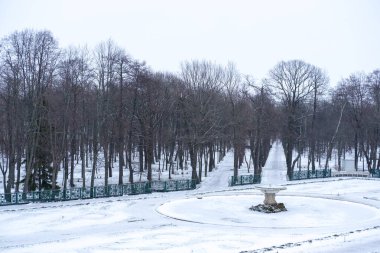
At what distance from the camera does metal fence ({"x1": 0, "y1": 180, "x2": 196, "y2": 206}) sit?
2584cm

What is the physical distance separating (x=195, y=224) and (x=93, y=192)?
1108 cm

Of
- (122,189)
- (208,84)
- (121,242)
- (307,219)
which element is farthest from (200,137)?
(121,242)

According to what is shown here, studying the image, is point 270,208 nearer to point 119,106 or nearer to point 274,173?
point 119,106

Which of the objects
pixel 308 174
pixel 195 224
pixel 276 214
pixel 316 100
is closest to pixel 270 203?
pixel 276 214

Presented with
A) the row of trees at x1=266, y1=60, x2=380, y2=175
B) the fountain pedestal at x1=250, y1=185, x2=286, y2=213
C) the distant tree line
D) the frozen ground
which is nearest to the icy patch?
the frozen ground

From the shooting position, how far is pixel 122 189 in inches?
1166

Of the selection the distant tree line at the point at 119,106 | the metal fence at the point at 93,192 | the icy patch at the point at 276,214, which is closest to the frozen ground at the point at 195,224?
the icy patch at the point at 276,214

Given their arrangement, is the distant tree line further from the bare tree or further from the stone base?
the stone base

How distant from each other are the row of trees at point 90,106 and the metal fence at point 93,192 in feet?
12.7

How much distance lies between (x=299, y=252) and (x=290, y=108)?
115 feet

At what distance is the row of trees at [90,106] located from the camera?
31938 mm

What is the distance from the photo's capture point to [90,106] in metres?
45.4

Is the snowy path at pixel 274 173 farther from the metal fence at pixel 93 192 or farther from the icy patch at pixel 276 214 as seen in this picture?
the icy patch at pixel 276 214

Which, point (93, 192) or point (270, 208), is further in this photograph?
point (93, 192)
